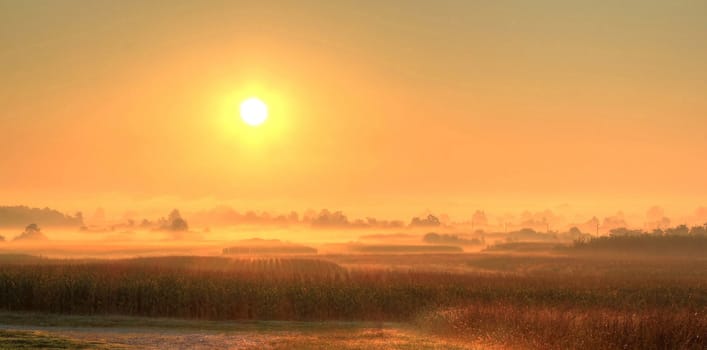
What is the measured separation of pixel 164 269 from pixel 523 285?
32.6m

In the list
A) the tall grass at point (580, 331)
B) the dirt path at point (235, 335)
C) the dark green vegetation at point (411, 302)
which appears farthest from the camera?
the dark green vegetation at point (411, 302)

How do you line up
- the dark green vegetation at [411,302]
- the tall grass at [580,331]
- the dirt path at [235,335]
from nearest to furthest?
the dirt path at [235,335]
the tall grass at [580,331]
the dark green vegetation at [411,302]

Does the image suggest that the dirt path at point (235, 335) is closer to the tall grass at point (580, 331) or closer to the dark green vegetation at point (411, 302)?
the tall grass at point (580, 331)

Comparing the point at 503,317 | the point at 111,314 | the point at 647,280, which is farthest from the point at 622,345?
the point at 647,280

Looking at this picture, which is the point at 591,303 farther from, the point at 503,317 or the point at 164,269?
the point at 164,269

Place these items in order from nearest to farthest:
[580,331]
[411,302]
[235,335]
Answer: [580,331], [235,335], [411,302]

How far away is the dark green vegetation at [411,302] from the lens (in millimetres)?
34000

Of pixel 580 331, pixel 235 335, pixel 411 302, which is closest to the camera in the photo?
pixel 580 331

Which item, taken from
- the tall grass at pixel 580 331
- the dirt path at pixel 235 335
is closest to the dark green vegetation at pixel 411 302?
the tall grass at pixel 580 331

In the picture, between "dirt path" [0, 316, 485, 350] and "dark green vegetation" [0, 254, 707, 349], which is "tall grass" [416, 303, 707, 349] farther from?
"dirt path" [0, 316, 485, 350]

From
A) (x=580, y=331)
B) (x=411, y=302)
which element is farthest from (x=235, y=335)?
(x=580, y=331)

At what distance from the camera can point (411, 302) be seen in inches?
1957

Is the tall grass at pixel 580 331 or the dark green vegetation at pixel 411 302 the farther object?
the dark green vegetation at pixel 411 302

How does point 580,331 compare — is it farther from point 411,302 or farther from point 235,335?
point 411,302
